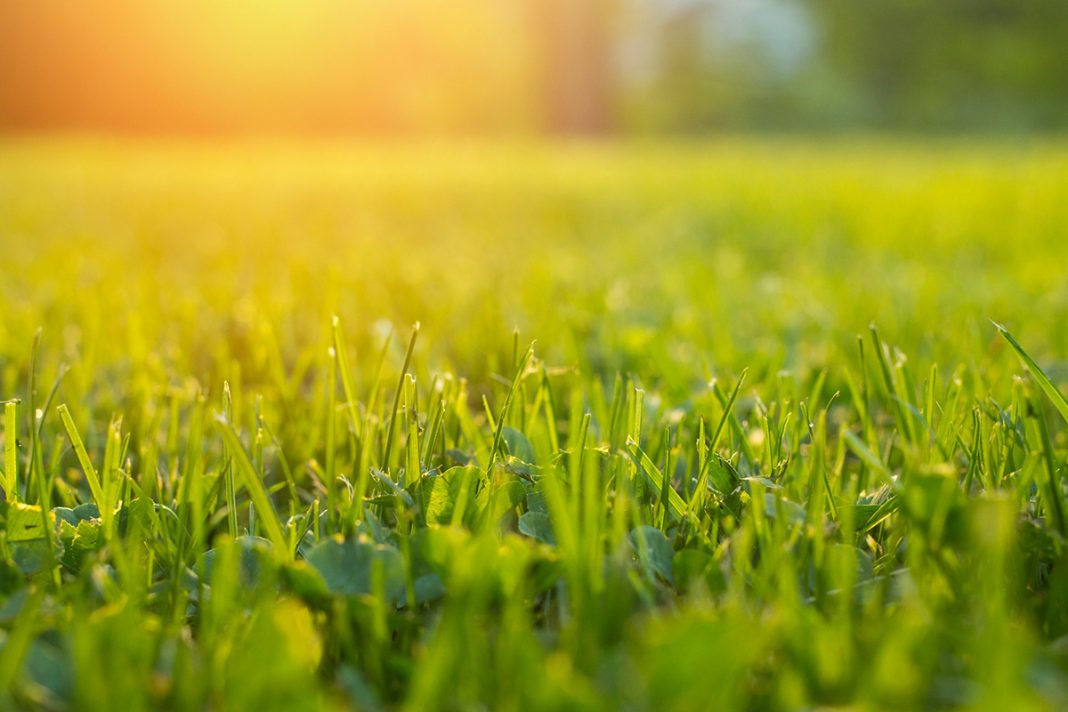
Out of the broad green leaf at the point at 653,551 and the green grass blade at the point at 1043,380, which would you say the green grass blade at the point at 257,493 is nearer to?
the broad green leaf at the point at 653,551

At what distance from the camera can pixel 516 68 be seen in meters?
24.8

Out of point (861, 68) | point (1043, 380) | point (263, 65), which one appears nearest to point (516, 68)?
point (263, 65)

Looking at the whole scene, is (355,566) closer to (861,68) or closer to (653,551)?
(653,551)

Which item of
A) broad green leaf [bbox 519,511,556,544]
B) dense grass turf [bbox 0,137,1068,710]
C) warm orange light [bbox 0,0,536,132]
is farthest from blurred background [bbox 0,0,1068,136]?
broad green leaf [bbox 519,511,556,544]

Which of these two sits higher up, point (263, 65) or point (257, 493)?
point (263, 65)

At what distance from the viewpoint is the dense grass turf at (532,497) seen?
0.54 meters

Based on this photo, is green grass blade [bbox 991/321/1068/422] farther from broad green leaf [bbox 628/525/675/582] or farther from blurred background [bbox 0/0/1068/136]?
blurred background [bbox 0/0/1068/136]

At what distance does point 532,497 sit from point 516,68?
25162 mm

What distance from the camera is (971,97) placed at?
22.4 meters

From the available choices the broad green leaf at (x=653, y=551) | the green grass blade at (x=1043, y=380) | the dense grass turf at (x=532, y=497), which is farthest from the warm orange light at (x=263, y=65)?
the broad green leaf at (x=653, y=551)

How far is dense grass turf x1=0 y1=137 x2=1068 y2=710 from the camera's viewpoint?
1.76 ft

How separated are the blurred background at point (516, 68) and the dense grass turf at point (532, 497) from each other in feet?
71.5

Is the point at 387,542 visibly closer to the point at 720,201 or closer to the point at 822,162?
the point at 720,201

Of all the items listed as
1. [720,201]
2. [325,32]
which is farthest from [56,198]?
[325,32]
